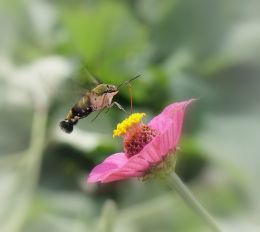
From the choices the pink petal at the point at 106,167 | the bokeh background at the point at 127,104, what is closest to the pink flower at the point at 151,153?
the pink petal at the point at 106,167

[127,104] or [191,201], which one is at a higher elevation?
[127,104]

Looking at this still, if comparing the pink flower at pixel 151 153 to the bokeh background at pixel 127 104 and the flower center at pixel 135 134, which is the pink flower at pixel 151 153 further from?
the bokeh background at pixel 127 104

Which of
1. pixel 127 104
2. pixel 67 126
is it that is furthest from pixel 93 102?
pixel 127 104

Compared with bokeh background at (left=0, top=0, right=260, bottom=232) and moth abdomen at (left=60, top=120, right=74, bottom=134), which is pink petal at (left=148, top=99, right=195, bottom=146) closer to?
moth abdomen at (left=60, top=120, right=74, bottom=134)

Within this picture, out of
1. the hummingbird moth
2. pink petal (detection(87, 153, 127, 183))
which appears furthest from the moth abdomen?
pink petal (detection(87, 153, 127, 183))

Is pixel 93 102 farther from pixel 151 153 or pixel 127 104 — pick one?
pixel 127 104

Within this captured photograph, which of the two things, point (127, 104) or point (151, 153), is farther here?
point (127, 104)

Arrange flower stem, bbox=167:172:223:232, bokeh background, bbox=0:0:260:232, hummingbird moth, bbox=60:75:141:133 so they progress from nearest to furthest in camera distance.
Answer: flower stem, bbox=167:172:223:232 < hummingbird moth, bbox=60:75:141:133 < bokeh background, bbox=0:0:260:232
